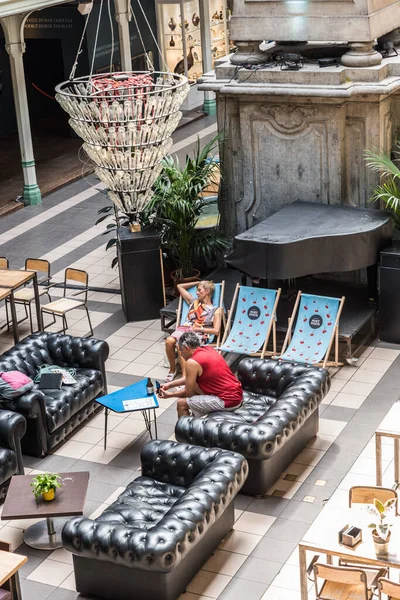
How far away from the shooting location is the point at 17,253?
53.7ft

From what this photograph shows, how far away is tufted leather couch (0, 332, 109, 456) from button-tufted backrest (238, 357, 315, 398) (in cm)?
159

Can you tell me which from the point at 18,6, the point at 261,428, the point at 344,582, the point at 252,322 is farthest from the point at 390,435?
the point at 18,6

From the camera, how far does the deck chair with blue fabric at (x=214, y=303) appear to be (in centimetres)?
1238

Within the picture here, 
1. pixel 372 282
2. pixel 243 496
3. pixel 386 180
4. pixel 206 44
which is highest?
pixel 206 44


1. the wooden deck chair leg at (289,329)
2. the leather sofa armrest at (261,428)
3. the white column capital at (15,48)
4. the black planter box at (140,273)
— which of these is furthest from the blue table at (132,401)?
the white column capital at (15,48)

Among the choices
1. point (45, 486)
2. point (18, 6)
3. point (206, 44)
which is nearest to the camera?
point (45, 486)

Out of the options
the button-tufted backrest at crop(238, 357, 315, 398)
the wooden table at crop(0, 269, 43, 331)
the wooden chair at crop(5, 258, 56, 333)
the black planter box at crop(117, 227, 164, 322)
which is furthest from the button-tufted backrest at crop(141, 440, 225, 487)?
the wooden chair at crop(5, 258, 56, 333)

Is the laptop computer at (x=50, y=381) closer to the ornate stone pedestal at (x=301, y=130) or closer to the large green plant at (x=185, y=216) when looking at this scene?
the large green plant at (x=185, y=216)

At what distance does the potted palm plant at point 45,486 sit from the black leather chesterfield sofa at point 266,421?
→ 4.53ft

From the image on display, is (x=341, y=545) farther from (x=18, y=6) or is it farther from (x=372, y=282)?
(x=18, y=6)

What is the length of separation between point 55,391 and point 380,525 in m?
4.29

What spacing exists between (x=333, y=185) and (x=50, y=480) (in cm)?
602

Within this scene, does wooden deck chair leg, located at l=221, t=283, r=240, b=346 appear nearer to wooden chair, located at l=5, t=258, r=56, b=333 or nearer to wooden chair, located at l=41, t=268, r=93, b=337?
wooden chair, located at l=41, t=268, r=93, b=337

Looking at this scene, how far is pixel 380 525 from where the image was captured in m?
7.58
